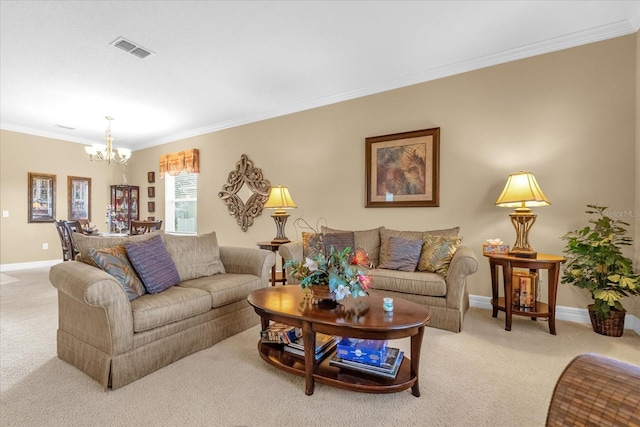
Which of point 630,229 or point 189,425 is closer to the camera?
point 189,425

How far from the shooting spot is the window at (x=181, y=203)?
6309mm

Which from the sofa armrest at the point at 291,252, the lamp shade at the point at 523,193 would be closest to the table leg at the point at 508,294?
the lamp shade at the point at 523,193

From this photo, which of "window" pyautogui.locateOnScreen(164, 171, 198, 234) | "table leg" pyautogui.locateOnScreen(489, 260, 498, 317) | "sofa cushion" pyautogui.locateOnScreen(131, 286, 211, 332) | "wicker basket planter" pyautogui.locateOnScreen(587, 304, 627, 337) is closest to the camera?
"sofa cushion" pyautogui.locateOnScreen(131, 286, 211, 332)

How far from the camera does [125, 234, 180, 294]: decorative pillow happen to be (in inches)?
90.2

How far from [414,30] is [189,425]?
3.42 m

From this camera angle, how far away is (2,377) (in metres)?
1.97

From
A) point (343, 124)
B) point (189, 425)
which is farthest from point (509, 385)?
point (343, 124)

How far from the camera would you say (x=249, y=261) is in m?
2.99

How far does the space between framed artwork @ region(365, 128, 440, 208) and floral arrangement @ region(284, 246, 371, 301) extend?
2092 mm

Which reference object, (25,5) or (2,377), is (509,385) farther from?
(25,5)

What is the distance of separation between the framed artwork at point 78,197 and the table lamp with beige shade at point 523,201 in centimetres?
774

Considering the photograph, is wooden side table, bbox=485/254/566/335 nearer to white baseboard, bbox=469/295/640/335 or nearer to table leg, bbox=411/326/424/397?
white baseboard, bbox=469/295/640/335

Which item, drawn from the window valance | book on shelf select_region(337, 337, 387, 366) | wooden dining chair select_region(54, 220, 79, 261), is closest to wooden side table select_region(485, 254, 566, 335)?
book on shelf select_region(337, 337, 387, 366)

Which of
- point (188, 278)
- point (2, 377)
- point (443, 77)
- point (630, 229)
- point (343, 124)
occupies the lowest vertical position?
point (2, 377)
